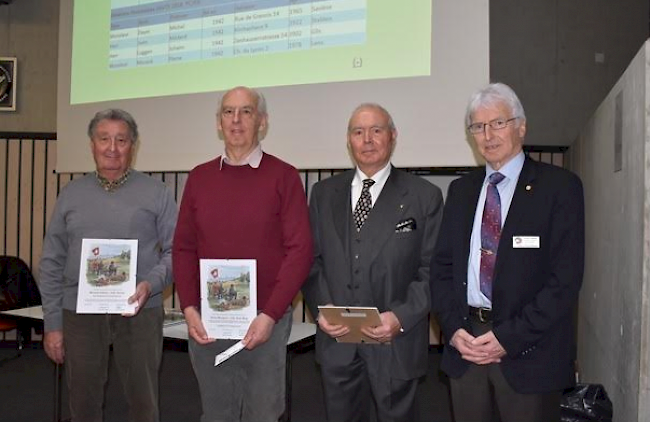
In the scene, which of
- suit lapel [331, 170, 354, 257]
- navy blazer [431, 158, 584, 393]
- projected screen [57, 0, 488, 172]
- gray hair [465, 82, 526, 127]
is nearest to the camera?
navy blazer [431, 158, 584, 393]

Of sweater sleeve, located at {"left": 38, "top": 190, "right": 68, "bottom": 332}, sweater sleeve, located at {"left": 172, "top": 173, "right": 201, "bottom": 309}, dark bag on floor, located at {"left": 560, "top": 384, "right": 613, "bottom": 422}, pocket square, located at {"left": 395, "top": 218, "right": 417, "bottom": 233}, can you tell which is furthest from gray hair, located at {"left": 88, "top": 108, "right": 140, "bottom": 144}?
A: dark bag on floor, located at {"left": 560, "top": 384, "right": 613, "bottom": 422}

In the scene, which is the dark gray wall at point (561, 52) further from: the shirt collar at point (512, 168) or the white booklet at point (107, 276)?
the white booklet at point (107, 276)

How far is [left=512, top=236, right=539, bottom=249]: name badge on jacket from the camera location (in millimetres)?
1948

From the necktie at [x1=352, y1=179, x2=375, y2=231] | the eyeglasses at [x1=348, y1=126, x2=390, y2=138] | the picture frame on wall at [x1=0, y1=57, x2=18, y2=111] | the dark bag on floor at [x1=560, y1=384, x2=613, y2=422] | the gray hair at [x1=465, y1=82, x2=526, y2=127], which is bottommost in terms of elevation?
the dark bag on floor at [x1=560, y1=384, x2=613, y2=422]

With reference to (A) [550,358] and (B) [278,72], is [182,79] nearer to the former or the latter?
(B) [278,72]

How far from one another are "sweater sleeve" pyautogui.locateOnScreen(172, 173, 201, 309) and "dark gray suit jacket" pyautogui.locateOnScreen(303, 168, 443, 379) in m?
0.47

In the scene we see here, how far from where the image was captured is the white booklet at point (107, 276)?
2.52 meters

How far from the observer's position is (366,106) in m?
2.36

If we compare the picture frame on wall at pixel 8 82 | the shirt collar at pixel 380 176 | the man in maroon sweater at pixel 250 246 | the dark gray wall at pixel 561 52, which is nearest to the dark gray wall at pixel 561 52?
the dark gray wall at pixel 561 52

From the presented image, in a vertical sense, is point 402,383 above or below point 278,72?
below

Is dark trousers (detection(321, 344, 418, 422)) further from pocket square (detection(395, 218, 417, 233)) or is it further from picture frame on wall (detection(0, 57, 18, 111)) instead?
picture frame on wall (detection(0, 57, 18, 111))

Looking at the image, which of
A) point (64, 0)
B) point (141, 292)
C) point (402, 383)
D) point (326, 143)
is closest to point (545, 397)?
point (402, 383)

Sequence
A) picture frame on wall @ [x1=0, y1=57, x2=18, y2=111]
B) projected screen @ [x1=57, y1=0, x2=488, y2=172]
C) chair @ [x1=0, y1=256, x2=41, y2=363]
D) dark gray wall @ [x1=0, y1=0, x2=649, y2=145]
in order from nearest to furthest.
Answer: projected screen @ [x1=57, y1=0, x2=488, y2=172] → chair @ [x1=0, y1=256, x2=41, y2=363] → dark gray wall @ [x1=0, y1=0, x2=649, y2=145] → picture frame on wall @ [x1=0, y1=57, x2=18, y2=111]

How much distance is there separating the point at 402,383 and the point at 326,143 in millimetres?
2041
